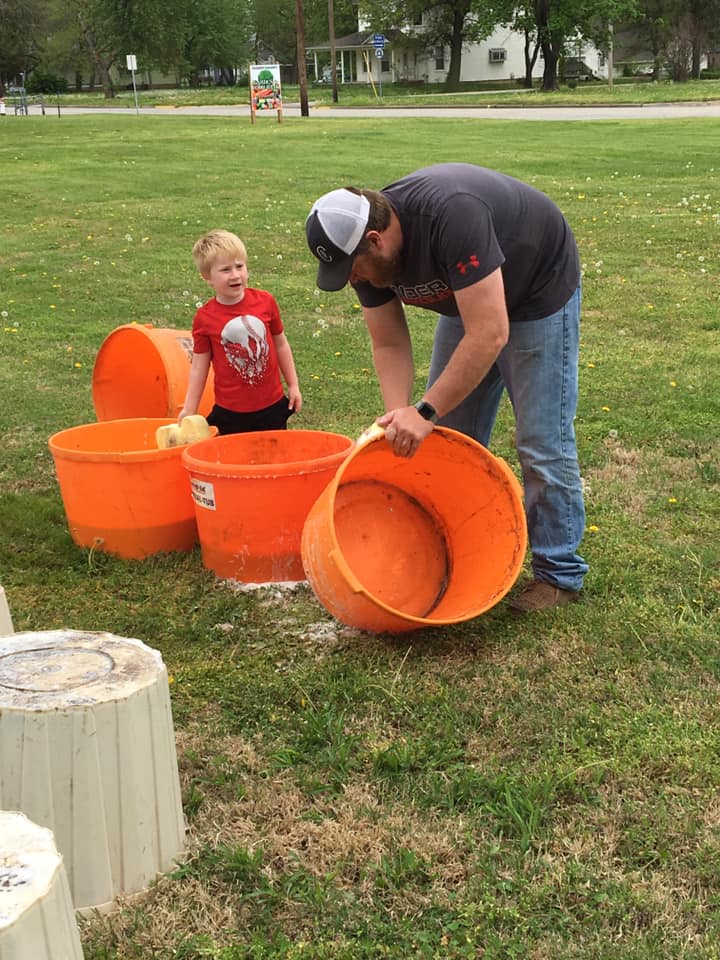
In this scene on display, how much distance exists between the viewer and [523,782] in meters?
2.79

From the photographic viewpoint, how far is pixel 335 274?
295 centimetres

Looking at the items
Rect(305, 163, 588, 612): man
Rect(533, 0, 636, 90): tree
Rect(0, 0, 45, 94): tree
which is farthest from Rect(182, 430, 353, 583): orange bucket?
Rect(0, 0, 45, 94): tree

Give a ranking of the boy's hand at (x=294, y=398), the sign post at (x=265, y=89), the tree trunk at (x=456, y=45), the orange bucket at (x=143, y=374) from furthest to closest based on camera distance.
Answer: the tree trunk at (x=456, y=45) < the sign post at (x=265, y=89) < the orange bucket at (x=143, y=374) < the boy's hand at (x=294, y=398)

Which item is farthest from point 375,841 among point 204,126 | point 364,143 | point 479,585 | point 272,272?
point 204,126

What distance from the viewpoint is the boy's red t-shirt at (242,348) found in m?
4.47

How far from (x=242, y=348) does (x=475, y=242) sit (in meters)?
1.75

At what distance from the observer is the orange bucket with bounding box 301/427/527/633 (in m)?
3.64

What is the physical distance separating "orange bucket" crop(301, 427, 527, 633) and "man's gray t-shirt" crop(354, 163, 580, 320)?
520 millimetres

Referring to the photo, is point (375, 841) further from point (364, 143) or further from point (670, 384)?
point (364, 143)

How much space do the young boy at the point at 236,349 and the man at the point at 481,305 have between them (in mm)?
1009

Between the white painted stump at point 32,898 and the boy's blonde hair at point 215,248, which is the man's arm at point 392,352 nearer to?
the boy's blonde hair at point 215,248

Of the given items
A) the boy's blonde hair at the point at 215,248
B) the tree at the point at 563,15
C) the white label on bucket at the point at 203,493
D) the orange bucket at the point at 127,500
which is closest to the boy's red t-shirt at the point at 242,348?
the boy's blonde hair at the point at 215,248

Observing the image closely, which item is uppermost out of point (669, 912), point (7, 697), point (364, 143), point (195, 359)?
point (364, 143)

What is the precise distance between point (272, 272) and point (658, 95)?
2847 centimetres
